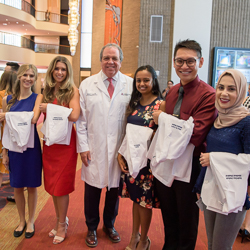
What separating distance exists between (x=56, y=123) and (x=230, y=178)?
5.13 feet

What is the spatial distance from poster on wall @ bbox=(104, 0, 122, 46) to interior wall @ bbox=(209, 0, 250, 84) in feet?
15.7

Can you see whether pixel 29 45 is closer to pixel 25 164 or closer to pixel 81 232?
pixel 25 164

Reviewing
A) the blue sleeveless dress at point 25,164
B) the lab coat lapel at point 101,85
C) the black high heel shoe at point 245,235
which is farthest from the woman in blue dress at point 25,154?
the black high heel shoe at point 245,235

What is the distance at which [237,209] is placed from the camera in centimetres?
151

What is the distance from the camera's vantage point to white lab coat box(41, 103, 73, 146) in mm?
2281

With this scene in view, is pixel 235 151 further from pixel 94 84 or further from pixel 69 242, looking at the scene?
pixel 69 242

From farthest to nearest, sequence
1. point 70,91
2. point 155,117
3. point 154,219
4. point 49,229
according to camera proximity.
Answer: point 154,219, point 49,229, point 70,91, point 155,117

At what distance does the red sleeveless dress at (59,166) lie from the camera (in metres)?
2.48

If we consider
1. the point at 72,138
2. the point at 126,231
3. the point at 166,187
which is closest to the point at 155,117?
the point at 166,187

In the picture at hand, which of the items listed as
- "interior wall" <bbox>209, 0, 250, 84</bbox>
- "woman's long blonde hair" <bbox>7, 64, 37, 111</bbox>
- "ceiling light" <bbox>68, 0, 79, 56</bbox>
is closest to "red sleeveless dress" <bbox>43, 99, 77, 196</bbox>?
"woman's long blonde hair" <bbox>7, 64, 37, 111</bbox>

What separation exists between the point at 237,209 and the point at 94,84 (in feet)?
5.63

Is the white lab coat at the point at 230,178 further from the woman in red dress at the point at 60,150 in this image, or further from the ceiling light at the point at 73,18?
the ceiling light at the point at 73,18

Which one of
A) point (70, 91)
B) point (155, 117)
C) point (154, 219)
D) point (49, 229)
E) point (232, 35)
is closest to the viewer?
point (155, 117)

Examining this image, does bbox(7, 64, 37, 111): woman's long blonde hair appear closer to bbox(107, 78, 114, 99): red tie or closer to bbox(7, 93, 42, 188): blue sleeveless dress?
bbox(7, 93, 42, 188): blue sleeveless dress
